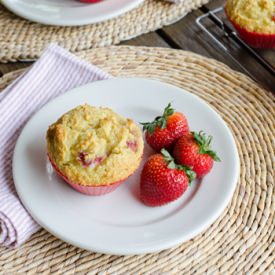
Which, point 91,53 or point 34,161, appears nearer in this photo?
point 34,161

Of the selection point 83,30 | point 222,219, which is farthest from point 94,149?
point 83,30

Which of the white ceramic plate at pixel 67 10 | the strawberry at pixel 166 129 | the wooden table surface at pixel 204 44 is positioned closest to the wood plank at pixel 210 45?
the wooden table surface at pixel 204 44

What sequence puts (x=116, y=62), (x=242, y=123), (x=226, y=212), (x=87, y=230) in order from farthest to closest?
1. (x=116, y=62)
2. (x=242, y=123)
3. (x=226, y=212)
4. (x=87, y=230)

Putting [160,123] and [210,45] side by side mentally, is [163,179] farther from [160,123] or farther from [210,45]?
[210,45]

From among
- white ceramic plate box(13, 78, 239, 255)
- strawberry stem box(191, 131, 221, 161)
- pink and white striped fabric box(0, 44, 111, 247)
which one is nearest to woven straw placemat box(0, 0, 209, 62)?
pink and white striped fabric box(0, 44, 111, 247)

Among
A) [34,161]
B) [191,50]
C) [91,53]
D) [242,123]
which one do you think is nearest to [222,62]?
[191,50]

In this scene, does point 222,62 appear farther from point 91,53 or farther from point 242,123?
point 91,53
